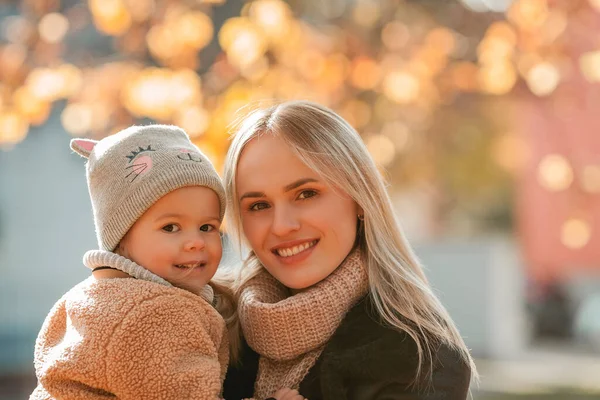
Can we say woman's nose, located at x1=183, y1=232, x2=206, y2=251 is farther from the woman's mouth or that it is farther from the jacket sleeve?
the woman's mouth

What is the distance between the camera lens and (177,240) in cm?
290

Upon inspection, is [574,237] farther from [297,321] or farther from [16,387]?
[16,387]

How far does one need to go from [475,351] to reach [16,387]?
6.75m

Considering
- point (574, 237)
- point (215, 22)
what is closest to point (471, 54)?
point (574, 237)

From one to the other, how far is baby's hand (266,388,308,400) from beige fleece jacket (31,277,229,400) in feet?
0.80

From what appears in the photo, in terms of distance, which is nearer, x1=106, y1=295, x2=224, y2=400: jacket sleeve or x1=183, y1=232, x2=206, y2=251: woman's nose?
x1=106, y1=295, x2=224, y2=400: jacket sleeve

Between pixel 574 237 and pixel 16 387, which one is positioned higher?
pixel 574 237

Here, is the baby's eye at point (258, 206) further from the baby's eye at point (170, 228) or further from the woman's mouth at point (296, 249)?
the baby's eye at point (170, 228)

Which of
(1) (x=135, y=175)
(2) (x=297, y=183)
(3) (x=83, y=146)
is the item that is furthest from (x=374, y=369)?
(3) (x=83, y=146)

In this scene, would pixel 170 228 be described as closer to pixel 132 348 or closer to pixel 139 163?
pixel 139 163

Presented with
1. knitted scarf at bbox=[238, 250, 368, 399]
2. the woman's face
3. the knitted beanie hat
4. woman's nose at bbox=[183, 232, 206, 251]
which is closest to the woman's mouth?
the woman's face

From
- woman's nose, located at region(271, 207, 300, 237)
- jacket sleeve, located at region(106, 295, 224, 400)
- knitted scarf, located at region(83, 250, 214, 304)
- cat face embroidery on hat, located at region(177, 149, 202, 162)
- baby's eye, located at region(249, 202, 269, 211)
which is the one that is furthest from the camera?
baby's eye, located at region(249, 202, 269, 211)

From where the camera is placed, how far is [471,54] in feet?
26.7

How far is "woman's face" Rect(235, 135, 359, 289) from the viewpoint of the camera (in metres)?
3.16
